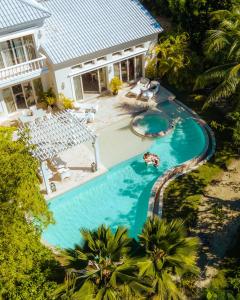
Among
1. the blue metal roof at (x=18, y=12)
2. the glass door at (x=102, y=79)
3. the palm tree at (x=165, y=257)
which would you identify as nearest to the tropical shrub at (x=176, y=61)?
the glass door at (x=102, y=79)

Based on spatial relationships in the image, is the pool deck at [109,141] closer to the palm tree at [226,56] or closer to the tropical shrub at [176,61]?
the tropical shrub at [176,61]

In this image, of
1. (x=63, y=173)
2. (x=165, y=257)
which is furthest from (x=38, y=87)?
(x=165, y=257)

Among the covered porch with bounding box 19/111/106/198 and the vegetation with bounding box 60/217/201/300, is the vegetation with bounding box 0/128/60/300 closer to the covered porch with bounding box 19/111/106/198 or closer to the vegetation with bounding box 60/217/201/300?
the vegetation with bounding box 60/217/201/300

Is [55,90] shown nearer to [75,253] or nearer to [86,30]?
[86,30]

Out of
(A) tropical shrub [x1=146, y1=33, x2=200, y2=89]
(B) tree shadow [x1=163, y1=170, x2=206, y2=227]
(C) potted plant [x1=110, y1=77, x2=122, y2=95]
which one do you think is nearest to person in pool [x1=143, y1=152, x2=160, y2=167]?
(B) tree shadow [x1=163, y1=170, x2=206, y2=227]

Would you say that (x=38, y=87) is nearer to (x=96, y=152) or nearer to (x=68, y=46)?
(x=68, y=46)
